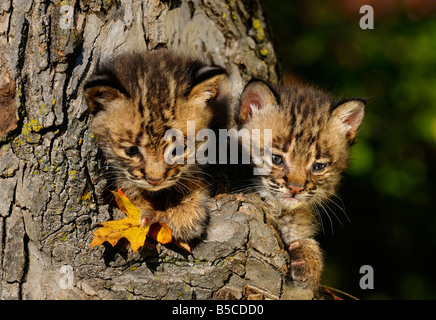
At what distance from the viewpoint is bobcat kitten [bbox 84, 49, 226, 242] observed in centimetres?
295

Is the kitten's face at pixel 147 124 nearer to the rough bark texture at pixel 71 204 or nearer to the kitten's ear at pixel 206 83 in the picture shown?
the kitten's ear at pixel 206 83

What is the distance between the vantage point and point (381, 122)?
523cm

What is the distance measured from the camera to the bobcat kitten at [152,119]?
2.95 metres

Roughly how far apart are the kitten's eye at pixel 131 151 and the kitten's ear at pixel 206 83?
1.60 ft

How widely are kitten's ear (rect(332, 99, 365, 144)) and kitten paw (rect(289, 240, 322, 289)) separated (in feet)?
2.93

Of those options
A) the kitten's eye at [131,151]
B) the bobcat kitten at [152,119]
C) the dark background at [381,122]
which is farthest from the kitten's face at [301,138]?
the dark background at [381,122]

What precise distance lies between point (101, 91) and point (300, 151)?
1.39m

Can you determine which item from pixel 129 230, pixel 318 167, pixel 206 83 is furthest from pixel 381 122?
pixel 129 230

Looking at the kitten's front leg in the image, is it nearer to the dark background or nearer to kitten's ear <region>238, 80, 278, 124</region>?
kitten's ear <region>238, 80, 278, 124</region>

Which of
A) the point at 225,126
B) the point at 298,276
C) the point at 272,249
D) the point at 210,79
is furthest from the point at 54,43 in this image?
the point at 298,276

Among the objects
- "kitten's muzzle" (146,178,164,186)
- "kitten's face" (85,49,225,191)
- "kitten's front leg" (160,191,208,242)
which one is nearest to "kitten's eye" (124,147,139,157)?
"kitten's face" (85,49,225,191)

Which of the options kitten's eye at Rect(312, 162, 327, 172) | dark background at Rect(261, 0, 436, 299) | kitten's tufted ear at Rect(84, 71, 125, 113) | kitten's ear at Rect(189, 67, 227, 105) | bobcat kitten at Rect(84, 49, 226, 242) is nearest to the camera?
kitten's tufted ear at Rect(84, 71, 125, 113)

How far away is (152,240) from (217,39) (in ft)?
6.01

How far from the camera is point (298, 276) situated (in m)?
3.37
